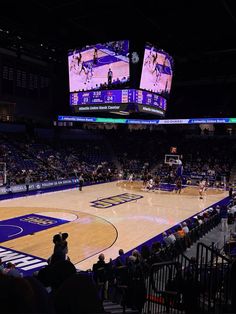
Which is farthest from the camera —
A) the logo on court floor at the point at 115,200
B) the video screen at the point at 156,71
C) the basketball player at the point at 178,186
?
the basketball player at the point at 178,186

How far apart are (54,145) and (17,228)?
2361 cm

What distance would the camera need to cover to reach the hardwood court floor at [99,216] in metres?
13.3

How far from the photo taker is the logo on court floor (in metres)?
22.5

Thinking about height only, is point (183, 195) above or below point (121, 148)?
below

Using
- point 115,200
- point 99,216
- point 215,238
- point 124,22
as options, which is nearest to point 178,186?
point 115,200

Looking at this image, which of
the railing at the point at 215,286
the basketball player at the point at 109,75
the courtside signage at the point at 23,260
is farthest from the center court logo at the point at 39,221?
the railing at the point at 215,286

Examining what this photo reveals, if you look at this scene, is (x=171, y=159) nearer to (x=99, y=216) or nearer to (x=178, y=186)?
(x=178, y=186)

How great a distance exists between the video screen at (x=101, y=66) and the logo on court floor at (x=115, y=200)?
7.82m

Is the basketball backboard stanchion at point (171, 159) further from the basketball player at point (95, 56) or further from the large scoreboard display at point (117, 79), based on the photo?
the basketball player at point (95, 56)

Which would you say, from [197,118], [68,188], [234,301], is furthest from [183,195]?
[234,301]

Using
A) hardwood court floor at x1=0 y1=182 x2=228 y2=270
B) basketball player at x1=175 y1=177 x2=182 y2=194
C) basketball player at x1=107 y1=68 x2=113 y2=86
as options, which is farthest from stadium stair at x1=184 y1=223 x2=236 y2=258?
basketball player at x1=175 y1=177 x2=182 y2=194

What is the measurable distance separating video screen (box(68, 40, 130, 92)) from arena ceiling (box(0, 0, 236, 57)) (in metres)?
1.33

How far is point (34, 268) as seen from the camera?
10.9m

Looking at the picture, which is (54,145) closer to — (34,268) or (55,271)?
(34,268)
